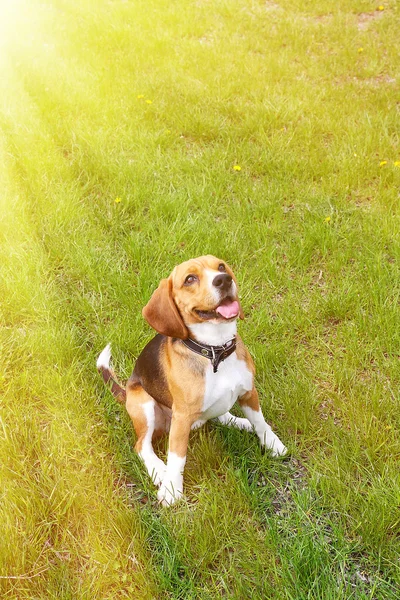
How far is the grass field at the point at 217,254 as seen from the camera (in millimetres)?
2830

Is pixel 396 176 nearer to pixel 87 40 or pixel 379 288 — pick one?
pixel 379 288

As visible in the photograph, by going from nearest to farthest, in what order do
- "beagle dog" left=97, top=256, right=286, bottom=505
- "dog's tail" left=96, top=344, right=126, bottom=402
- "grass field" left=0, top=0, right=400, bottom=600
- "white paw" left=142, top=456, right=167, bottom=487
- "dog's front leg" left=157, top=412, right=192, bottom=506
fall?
"grass field" left=0, top=0, right=400, bottom=600 → "beagle dog" left=97, top=256, right=286, bottom=505 → "dog's front leg" left=157, top=412, right=192, bottom=506 → "white paw" left=142, top=456, right=167, bottom=487 → "dog's tail" left=96, top=344, right=126, bottom=402

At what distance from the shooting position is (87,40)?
8.44m

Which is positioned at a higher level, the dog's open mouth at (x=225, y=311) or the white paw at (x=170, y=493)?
the dog's open mouth at (x=225, y=311)

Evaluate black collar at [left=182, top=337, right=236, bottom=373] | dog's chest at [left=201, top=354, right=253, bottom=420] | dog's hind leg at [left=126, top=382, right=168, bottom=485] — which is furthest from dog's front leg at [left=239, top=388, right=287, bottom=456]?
dog's hind leg at [left=126, top=382, right=168, bottom=485]

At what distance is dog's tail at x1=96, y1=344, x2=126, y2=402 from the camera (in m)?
3.69

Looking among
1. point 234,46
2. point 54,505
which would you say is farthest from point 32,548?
point 234,46

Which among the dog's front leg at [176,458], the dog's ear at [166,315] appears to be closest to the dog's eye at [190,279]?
the dog's ear at [166,315]

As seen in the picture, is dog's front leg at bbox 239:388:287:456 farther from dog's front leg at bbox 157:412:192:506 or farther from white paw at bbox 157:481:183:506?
white paw at bbox 157:481:183:506

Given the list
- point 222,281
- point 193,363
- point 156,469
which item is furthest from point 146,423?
point 222,281

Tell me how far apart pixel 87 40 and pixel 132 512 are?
7388 millimetres

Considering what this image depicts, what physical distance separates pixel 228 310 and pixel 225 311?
16 millimetres

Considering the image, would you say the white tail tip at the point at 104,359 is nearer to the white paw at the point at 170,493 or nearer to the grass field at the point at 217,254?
the grass field at the point at 217,254

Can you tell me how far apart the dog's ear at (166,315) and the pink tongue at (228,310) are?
0.22 meters
